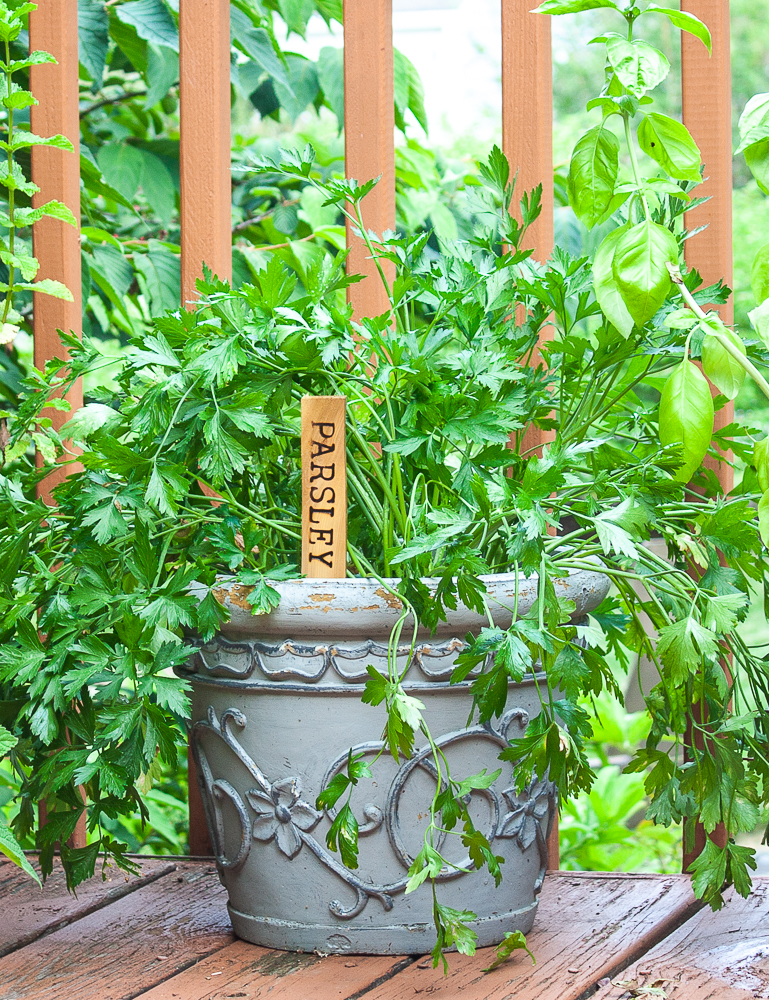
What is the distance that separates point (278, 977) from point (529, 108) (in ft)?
2.74

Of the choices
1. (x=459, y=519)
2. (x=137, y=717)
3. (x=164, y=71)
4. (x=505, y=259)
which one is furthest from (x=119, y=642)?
(x=164, y=71)

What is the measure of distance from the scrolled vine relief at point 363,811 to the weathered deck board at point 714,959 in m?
0.13

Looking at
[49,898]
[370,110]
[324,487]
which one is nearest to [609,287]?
[324,487]

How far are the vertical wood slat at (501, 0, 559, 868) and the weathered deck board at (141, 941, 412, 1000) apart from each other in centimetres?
32

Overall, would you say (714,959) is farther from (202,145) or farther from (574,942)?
(202,145)

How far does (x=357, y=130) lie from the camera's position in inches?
41.4

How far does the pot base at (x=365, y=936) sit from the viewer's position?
2.47 ft

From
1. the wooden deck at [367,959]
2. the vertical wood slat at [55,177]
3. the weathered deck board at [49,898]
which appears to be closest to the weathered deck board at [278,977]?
the wooden deck at [367,959]

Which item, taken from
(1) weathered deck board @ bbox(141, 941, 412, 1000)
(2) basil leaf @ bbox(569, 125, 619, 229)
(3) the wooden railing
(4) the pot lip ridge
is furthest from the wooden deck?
(2) basil leaf @ bbox(569, 125, 619, 229)

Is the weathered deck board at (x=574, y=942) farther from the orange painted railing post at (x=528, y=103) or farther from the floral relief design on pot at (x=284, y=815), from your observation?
the orange painted railing post at (x=528, y=103)

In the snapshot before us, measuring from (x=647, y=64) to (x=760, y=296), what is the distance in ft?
0.56

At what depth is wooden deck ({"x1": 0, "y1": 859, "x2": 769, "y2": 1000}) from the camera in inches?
28.9

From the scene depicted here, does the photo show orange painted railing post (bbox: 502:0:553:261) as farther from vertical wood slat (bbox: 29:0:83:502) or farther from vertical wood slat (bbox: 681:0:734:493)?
vertical wood slat (bbox: 29:0:83:502)

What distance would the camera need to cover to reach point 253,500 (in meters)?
0.89
